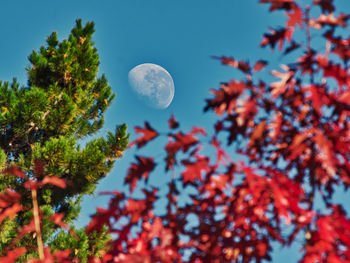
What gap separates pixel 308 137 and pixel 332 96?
20 centimetres

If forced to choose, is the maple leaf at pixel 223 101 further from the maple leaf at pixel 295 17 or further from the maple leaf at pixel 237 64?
the maple leaf at pixel 295 17

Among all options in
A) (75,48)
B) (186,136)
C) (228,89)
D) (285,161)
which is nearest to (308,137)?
(285,161)

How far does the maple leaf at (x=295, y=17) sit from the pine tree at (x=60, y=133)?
20.5 ft

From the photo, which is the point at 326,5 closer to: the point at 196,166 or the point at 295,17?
the point at 295,17

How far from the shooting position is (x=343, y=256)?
4.93 ft

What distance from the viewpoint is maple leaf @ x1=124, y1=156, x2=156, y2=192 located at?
1574 mm

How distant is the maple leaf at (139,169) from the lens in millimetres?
1574

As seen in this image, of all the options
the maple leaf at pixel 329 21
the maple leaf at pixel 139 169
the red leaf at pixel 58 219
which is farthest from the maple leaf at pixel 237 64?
the red leaf at pixel 58 219

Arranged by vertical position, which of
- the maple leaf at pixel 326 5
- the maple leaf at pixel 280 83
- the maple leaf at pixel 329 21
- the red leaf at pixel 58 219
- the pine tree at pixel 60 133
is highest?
the pine tree at pixel 60 133

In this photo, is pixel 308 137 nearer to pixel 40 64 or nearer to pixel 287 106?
pixel 287 106

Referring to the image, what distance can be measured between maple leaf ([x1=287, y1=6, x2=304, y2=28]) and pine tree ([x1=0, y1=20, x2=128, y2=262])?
20.5 ft

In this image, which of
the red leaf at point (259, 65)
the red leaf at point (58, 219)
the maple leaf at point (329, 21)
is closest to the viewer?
the maple leaf at point (329, 21)

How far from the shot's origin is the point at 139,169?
1.58 m

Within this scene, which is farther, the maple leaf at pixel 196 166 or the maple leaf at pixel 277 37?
the maple leaf at pixel 277 37
